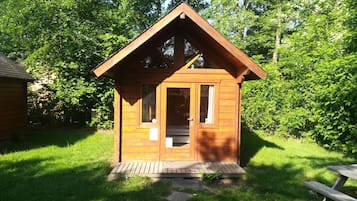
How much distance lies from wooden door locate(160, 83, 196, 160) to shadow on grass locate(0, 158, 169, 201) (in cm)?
124

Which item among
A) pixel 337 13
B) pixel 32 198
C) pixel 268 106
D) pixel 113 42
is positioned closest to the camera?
pixel 32 198

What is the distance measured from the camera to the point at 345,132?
768 centimetres

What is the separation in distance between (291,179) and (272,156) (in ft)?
5.89

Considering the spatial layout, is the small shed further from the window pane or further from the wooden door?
the wooden door

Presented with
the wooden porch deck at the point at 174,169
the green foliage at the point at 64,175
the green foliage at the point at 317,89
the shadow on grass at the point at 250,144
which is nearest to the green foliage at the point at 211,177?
the wooden porch deck at the point at 174,169

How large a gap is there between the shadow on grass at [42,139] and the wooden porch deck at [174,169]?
3.52m

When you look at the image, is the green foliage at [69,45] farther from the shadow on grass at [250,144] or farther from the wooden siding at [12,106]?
the shadow on grass at [250,144]

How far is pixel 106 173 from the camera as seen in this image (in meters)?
5.52

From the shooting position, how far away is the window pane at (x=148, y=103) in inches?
241

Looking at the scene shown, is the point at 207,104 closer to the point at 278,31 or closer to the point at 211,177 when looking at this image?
the point at 211,177

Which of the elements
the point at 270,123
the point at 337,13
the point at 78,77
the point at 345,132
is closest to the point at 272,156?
the point at 345,132

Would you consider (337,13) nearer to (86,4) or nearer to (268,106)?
(268,106)

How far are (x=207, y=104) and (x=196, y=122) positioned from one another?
50 centimetres

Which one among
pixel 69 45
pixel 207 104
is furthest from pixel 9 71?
pixel 207 104
